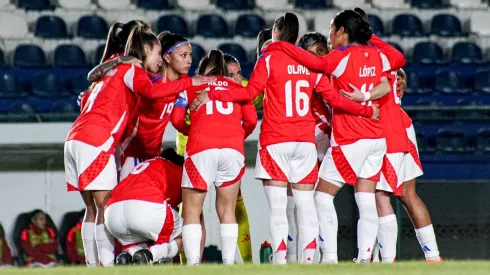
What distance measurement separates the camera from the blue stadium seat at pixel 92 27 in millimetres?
11234

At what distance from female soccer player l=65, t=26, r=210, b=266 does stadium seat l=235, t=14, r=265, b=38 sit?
5.55 metres

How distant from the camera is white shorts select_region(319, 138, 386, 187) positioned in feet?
20.0

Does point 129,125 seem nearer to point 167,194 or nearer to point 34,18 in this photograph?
point 167,194

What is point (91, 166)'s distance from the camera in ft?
19.0

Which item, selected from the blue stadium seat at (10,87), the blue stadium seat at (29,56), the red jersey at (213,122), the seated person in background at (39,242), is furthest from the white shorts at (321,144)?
the blue stadium seat at (29,56)

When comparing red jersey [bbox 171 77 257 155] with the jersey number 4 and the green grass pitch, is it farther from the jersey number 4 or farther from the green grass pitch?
the green grass pitch

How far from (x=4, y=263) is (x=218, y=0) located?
5.28 metres

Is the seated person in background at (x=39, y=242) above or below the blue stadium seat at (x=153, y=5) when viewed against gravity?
below

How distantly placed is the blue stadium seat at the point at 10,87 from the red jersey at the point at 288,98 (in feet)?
15.7

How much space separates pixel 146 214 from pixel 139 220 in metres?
0.05

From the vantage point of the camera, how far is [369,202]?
240 inches

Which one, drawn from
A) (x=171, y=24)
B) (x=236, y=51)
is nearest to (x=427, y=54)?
(x=236, y=51)

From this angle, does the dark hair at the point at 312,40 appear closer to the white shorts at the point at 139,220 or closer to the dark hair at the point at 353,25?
the dark hair at the point at 353,25

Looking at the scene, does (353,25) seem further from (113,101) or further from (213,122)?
(113,101)
